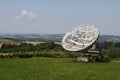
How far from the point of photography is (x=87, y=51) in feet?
191

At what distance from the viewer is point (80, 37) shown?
2347 inches

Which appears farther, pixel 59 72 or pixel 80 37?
pixel 80 37

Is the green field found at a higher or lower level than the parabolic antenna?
lower

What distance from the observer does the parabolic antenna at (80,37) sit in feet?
184

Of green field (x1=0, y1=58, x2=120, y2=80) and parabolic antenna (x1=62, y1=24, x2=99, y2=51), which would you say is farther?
parabolic antenna (x1=62, y1=24, x2=99, y2=51)

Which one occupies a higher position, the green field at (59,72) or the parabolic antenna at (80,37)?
the parabolic antenna at (80,37)

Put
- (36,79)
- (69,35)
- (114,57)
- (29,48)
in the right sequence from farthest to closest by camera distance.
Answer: (29,48) < (114,57) < (69,35) < (36,79)

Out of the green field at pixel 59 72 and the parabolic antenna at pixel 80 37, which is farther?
the parabolic antenna at pixel 80 37

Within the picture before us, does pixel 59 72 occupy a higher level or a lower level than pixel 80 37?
lower

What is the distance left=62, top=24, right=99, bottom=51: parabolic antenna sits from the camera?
5622 cm

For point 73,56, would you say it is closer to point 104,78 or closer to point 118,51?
point 118,51

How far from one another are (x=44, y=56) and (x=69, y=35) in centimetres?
1295

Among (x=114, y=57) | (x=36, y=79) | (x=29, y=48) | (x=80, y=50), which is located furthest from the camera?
(x=29, y=48)

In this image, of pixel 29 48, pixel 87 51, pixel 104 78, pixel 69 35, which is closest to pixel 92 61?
pixel 87 51
